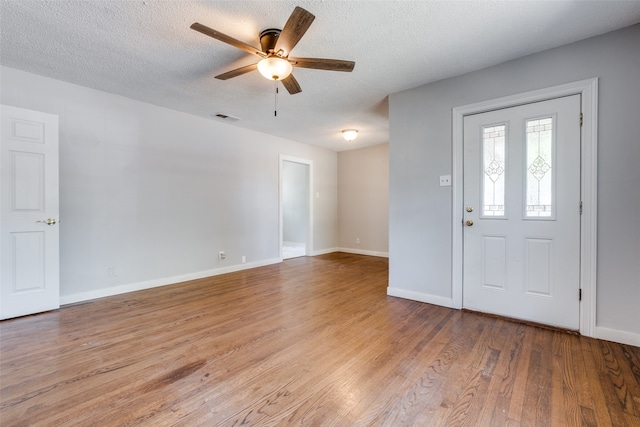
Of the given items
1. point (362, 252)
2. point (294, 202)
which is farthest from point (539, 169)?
point (294, 202)

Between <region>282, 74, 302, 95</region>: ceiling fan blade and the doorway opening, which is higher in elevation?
<region>282, 74, 302, 95</region>: ceiling fan blade

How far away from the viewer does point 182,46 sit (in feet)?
8.36

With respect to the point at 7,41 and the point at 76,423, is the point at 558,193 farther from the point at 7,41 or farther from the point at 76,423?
the point at 7,41

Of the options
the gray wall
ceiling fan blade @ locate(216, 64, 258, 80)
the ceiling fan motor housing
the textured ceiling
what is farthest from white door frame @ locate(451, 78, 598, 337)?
the gray wall

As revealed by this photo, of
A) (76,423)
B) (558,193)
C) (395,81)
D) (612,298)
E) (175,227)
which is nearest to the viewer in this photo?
(76,423)

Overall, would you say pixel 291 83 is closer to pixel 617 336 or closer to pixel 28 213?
pixel 28 213

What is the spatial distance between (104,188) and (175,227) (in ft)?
3.31

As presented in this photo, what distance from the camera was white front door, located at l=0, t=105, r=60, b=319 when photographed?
278cm

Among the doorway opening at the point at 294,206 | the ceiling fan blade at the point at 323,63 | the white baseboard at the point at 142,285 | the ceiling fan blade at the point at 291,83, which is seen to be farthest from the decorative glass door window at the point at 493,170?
the doorway opening at the point at 294,206

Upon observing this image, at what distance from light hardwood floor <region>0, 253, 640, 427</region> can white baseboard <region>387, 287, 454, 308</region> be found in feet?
0.41

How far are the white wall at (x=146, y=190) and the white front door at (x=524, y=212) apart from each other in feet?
11.9

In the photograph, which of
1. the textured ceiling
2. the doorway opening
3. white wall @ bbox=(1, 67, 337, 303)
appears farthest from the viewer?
the doorway opening

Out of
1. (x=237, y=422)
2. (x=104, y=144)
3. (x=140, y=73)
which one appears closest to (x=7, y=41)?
(x=140, y=73)

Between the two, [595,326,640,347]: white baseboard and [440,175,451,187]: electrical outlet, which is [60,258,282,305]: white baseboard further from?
[595,326,640,347]: white baseboard
